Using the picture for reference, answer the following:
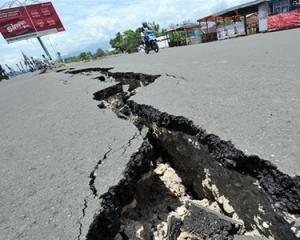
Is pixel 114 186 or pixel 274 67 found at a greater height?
pixel 114 186

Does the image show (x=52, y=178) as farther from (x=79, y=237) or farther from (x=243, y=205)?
(x=243, y=205)

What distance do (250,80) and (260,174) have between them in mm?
1870

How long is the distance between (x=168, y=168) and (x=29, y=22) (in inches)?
1199

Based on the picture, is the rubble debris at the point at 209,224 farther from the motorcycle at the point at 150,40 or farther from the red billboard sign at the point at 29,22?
the red billboard sign at the point at 29,22

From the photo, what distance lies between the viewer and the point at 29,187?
1.63 m

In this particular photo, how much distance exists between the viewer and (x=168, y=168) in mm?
2482

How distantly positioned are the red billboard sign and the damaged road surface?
1112 inches

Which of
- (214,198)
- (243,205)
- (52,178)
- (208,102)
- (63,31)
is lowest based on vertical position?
(214,198)

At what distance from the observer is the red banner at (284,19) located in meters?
12.5

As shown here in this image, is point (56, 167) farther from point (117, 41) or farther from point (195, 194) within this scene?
point (117, 41)

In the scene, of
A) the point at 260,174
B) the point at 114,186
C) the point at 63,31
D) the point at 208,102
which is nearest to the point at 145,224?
the point at 114,186

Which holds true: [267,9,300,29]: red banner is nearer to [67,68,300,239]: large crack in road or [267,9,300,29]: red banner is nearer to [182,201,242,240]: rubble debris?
[67,68,300,239]: large crack in road

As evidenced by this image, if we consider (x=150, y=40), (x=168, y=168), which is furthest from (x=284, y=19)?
(x=168, y=168)

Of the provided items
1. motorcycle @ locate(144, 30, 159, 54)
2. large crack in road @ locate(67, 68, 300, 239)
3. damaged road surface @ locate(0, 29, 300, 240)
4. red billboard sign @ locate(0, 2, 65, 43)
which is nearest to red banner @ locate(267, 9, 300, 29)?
motorcycle @ locate(144, 30, 159, 54)
